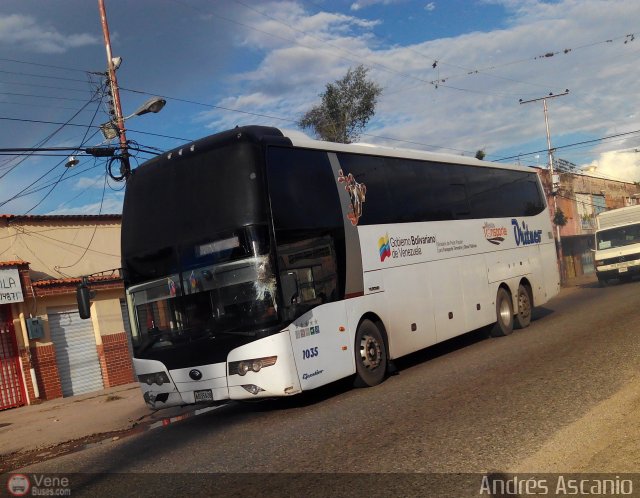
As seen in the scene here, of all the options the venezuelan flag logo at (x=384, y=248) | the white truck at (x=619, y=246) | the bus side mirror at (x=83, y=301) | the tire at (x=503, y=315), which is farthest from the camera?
the white truck at (x=619, y=246)

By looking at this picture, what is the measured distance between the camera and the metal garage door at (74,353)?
1803cm

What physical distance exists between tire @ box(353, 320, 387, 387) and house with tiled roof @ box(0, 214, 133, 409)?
8499 millimetres

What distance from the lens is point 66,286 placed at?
17859 mm

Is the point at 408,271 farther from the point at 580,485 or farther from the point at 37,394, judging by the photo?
the point at 37,394

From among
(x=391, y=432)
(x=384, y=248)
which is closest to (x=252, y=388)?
(x=391, y=432)

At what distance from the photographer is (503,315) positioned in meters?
15.0

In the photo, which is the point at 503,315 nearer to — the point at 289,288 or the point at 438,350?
the point at 438,350

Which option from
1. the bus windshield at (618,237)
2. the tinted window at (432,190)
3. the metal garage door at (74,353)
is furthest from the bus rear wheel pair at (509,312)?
the bus windshield at (618,237)

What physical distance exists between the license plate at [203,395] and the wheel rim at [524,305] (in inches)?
380

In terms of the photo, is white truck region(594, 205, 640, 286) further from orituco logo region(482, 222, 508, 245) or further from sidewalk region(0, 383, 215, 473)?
sidewalk region(0, 383, 215, 473)

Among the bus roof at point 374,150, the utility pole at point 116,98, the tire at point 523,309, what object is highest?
the utility pole at point 116,98

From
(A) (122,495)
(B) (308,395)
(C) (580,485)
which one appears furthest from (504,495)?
(B) (308,395)

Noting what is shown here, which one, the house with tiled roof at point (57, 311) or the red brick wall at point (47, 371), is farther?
the red brick wall at point (47, 371)

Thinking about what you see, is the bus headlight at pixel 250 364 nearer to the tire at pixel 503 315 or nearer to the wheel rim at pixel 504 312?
the tire at pixel 503 315
